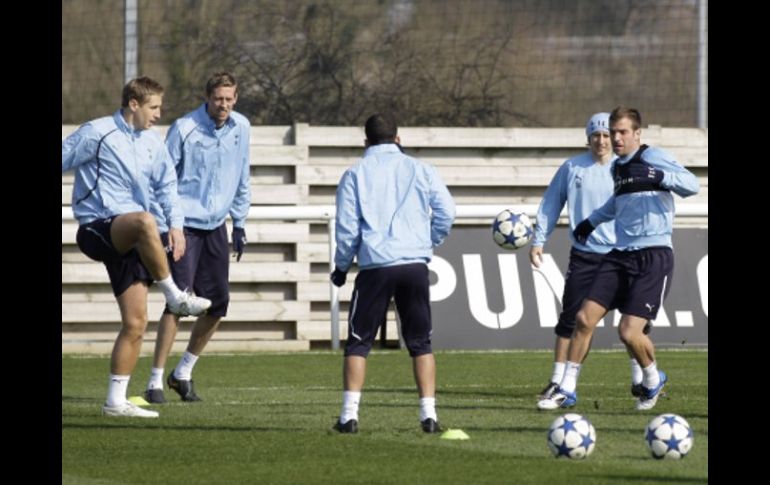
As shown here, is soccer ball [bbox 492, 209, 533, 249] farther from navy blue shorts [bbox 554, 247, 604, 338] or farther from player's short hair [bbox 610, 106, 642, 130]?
player's short hair [bbox 610, 106, 642, 130]

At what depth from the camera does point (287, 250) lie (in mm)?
20172

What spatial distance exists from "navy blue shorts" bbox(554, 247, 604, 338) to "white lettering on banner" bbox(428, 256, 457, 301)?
5828mm

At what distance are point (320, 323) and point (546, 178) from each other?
3.03m

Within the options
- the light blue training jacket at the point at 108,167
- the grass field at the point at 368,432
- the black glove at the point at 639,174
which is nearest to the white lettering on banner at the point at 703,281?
the grass field at the point at 368,432

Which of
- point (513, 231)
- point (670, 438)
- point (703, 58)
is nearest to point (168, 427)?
point (670, 438)

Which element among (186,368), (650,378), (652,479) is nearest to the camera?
(652,479)

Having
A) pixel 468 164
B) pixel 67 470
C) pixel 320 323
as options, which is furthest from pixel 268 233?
pixel 67 470

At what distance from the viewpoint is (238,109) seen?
2053cm

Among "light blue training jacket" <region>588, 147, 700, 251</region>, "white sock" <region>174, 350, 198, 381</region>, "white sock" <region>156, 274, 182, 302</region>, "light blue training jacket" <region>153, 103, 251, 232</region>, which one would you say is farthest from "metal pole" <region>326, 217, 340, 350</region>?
"white sock" <region>156, 274, 182, 302</region>

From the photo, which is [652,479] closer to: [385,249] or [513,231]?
[385,249]

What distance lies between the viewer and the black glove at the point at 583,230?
1297 centimetres

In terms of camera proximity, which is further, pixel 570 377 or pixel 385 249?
pixel 570 377

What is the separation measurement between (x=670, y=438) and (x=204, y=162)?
5153mm
